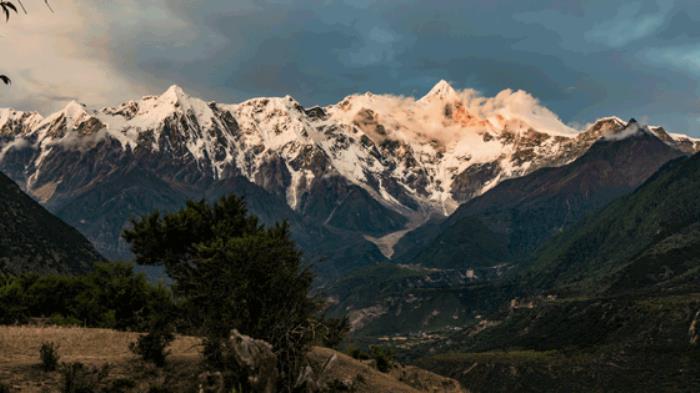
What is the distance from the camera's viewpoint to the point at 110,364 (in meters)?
53.8

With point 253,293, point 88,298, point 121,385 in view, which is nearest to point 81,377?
point 121,385

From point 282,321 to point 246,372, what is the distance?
997 centimetres

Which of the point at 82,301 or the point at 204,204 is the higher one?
the point at 204,204

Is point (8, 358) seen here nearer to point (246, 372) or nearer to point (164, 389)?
point (164, 389)

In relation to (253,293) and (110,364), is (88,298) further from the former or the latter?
(253,293)

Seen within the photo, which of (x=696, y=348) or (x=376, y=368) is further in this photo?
(x=696, y=348)

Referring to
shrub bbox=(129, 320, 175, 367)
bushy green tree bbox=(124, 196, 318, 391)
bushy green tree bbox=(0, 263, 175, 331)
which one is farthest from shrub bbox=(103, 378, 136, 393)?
bushy green tree bbox=(0, 263, 175, 331)

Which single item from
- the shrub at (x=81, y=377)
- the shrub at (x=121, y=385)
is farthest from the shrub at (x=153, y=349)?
the shrub at (x=121, y=385)

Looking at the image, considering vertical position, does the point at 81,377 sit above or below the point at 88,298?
below

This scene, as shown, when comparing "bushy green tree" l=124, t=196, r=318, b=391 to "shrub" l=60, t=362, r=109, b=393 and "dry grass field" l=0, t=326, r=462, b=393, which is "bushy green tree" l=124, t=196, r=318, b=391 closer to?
"dry grass field" l=0, t=326, r=462, b=393

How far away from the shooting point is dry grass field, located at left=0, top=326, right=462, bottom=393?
48812 mm

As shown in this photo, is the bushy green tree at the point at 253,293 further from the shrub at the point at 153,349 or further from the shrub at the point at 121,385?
the shrub at the point at 121,385

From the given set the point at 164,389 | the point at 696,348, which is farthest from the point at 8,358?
the point at 696,348

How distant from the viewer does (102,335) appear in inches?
2682
